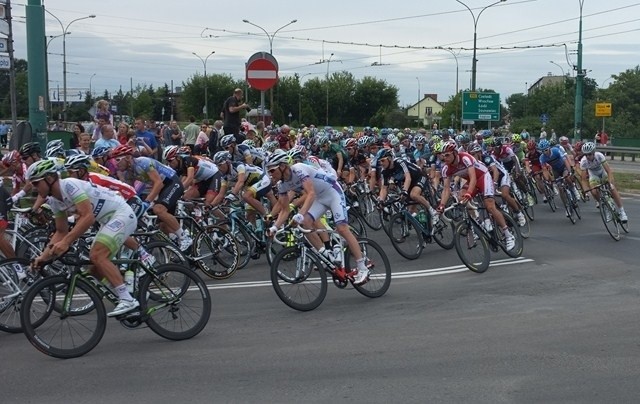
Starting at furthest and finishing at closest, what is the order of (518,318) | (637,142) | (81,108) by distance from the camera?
(81,108), (637,142), (518,318)

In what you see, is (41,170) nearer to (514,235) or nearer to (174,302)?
(174,302)

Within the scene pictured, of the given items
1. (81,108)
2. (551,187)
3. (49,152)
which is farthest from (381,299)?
(81,108)

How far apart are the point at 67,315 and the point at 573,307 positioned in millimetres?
5388

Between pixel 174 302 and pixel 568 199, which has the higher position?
pixel 568 199

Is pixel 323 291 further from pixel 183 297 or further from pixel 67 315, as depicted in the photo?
pixel 67 315

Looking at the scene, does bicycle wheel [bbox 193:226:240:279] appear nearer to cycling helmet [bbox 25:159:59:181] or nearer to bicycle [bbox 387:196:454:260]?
bicycle [bbox 387:196:454:260]

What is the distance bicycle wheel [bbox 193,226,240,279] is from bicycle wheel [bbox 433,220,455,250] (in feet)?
12.1

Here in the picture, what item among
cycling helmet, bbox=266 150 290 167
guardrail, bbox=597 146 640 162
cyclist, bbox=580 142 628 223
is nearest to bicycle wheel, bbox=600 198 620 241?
cyclist, bbox=580 142 628 223

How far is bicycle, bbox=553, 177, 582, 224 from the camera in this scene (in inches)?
662

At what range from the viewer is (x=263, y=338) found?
761 cm

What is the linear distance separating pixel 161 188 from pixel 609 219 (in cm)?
843

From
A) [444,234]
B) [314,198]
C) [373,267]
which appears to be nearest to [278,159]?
[314,198]

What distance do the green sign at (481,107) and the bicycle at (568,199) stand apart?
3000cm

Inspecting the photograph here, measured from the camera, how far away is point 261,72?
55.1 ft
